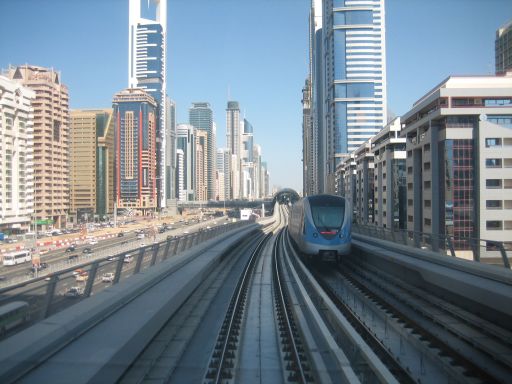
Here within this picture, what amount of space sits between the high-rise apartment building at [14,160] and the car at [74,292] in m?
9.54

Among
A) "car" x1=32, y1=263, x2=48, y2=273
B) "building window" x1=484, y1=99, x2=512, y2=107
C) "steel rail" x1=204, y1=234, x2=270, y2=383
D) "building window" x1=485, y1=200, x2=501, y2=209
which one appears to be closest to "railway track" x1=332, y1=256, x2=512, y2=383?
"steel rail" x1=204, y1=234, x2=270, y2=383

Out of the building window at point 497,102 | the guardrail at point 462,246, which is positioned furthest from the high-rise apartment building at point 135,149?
the guardrail at point 462,246

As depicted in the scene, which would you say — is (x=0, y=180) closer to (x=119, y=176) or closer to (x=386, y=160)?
(x=386, y=160)

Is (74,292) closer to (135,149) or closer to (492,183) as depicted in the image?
(492,183)

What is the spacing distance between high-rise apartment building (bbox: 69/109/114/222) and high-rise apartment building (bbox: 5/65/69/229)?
122 ft

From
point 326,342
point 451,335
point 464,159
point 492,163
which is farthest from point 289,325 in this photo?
point 464,159

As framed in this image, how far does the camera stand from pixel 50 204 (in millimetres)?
23469

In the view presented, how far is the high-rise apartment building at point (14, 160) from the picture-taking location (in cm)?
1485

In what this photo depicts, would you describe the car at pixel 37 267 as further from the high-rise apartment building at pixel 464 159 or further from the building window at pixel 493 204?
the building window at pixel 493 204

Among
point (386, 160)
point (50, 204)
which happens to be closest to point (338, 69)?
point (386, 160)

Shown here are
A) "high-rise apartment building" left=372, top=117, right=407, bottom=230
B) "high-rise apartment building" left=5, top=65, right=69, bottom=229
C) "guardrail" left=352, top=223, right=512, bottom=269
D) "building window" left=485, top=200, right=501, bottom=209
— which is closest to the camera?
"guardrail" left=352, top=223, right=512, bottom=269

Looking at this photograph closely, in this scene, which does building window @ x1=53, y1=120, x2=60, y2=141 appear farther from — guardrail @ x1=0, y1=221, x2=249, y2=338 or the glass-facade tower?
the glass-facade tower

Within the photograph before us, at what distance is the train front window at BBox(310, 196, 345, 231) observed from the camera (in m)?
16.5

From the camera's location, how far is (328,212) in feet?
55.1
